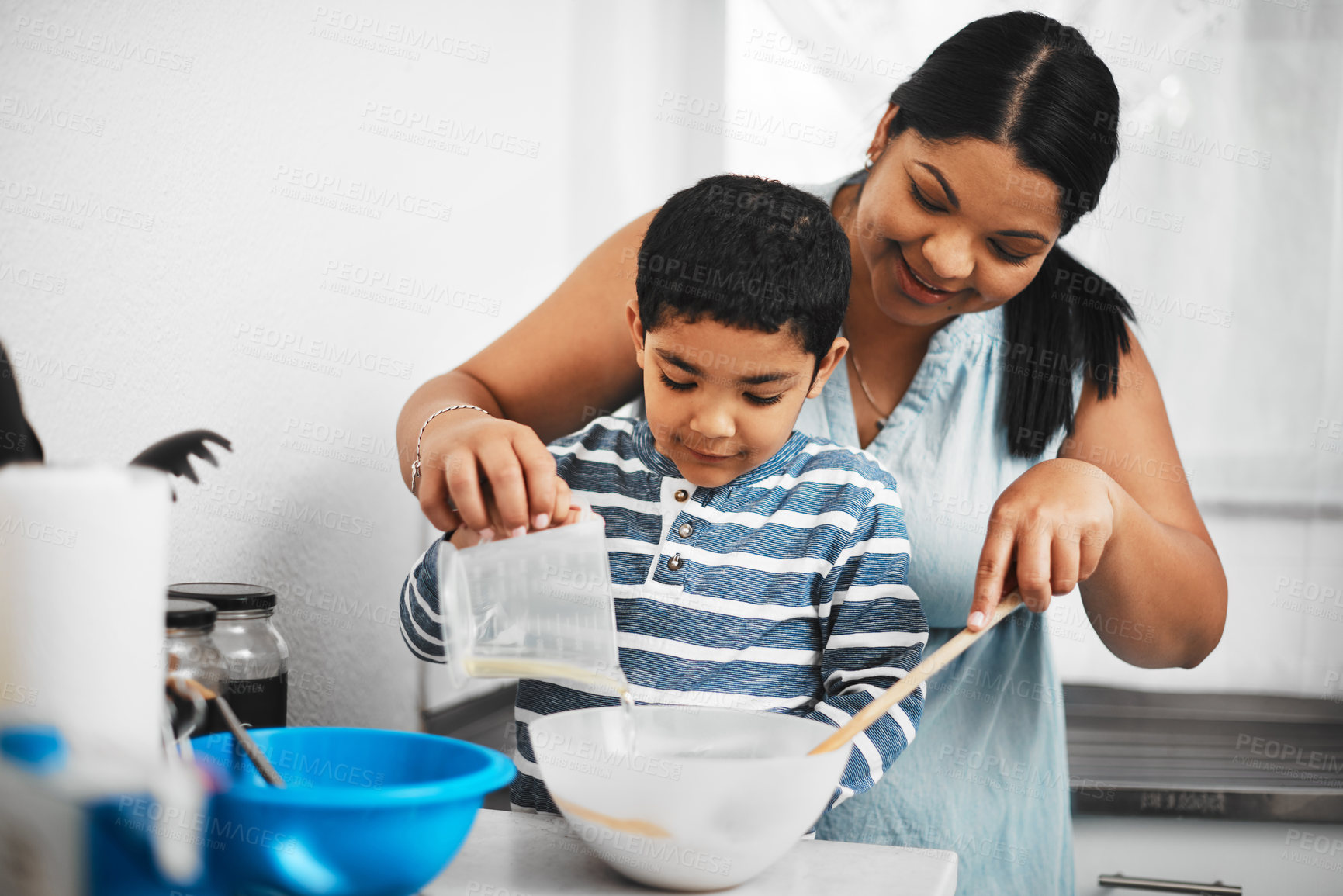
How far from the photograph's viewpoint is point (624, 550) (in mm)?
1033

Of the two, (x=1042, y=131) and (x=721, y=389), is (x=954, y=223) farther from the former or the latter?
(x=721, y=389)

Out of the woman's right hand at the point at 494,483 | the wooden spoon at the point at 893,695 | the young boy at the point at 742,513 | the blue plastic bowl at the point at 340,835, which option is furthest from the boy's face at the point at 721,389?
the blue plastic bowl at the point at 340,835

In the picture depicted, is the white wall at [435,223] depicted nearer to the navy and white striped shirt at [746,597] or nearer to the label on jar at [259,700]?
the label on jar at [259,700]

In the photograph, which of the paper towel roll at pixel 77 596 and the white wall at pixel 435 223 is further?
the white wall at pixel 435 223

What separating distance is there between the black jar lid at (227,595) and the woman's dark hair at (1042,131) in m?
0.79

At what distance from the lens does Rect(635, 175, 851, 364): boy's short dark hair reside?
918 millimetres

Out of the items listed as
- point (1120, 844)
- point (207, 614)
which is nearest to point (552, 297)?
point (207, 614)

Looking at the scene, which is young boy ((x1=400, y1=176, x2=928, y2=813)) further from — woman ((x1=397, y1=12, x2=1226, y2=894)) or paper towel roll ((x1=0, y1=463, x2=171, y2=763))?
paper towel roll ((x1=0, y1=463, x2=171, y2=763))

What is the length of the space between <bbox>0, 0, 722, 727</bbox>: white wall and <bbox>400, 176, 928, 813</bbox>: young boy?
0.92ft

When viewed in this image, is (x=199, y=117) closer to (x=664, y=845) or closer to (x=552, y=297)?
(x=552, y=297)

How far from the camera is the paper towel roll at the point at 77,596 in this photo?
539mm

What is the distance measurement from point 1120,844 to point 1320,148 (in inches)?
53.1

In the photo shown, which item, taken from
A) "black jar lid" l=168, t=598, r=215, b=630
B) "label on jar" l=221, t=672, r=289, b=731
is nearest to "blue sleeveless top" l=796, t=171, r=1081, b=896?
"label on jar" l=221, t=672, r=289, b=731

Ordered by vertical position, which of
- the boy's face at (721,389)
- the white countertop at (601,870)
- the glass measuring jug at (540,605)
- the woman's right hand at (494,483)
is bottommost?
the white countertop at (601,870)
